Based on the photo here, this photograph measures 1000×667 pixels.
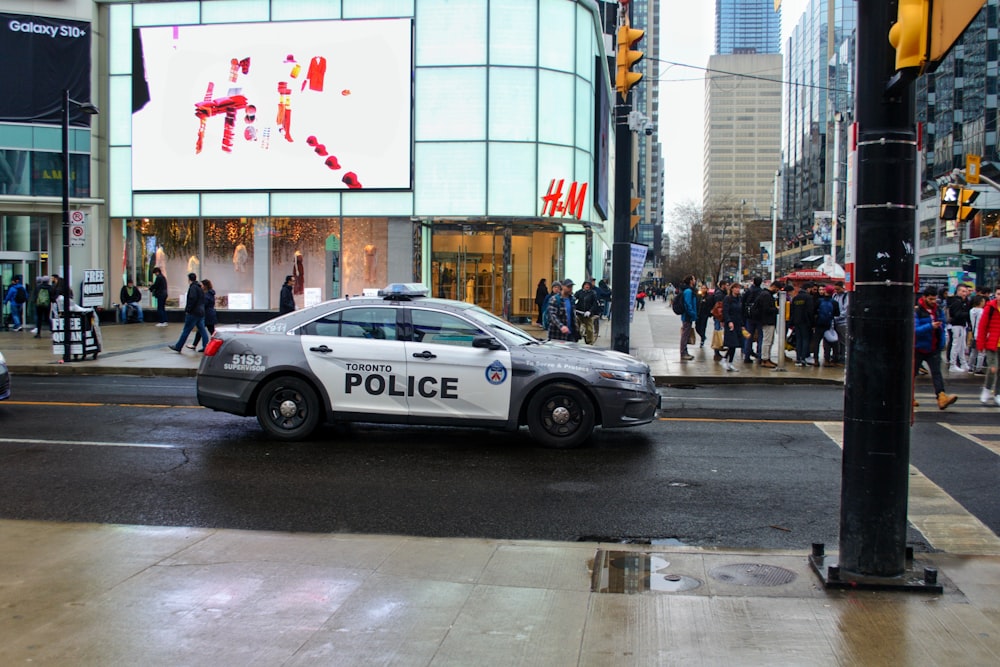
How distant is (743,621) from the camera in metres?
4.70

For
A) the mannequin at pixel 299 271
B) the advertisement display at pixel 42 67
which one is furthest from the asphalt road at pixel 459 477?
the advertisement display at pixel 42 67

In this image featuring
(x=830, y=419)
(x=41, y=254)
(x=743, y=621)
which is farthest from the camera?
(x=41, y=254)

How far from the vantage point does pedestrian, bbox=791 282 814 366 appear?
18078 mm

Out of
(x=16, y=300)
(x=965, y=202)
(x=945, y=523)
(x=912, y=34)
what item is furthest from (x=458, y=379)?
(x=16, y=300)

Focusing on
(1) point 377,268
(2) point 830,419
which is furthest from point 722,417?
(1) point 377,268

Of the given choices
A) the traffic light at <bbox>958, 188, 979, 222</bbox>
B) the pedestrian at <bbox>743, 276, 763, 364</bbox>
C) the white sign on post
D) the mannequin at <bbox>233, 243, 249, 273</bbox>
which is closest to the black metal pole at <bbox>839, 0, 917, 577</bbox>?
the pedestrian at <bbox>743, 276, 763, 364</bbox>

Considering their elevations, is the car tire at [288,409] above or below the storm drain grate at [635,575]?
above

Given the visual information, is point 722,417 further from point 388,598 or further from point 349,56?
point 349,56

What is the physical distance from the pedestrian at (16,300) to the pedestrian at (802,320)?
22043mm

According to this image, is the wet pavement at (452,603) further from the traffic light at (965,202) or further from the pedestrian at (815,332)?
the traffic light at (965,202)

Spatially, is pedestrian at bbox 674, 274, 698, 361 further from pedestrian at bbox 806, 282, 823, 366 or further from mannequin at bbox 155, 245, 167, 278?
mannequin at bbox 155, 245, 167, 278

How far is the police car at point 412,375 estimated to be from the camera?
9.32 metres

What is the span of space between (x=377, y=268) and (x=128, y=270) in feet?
30.3

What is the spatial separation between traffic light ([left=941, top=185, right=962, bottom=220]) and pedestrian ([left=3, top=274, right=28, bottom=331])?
26550 millimetres
